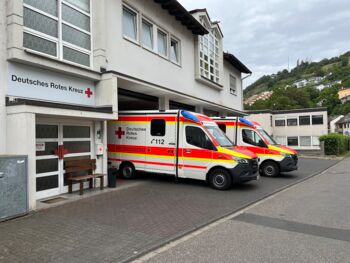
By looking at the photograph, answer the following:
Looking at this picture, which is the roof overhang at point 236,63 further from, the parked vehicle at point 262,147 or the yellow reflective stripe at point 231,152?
the yellow reflective stripe at point 231,152

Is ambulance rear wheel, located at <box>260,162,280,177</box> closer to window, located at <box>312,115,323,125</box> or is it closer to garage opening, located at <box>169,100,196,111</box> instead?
garage opening, located at <box>169,100,196,111</box>

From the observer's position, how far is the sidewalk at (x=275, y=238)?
4535 mm

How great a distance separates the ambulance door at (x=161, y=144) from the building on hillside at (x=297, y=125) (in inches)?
1120

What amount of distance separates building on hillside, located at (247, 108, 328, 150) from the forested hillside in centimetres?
3517

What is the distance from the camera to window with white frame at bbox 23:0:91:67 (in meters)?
8.11

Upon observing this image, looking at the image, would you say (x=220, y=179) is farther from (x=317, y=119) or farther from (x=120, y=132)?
(x=317, y=119)

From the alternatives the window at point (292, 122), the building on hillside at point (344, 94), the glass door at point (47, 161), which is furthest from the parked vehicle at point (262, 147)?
the building on hillside at point (344, 94)

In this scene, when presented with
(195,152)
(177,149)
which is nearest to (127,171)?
(177,149)

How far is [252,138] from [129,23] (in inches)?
297

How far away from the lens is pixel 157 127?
11359 mm

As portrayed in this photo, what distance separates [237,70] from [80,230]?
2331cm

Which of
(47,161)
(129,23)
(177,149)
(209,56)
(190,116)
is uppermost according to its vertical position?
(209,56)

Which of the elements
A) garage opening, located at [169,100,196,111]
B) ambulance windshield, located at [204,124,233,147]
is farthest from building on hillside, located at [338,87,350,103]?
ambulance windshield, located at [204,124,233,147]

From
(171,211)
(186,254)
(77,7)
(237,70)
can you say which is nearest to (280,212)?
(171,211)
